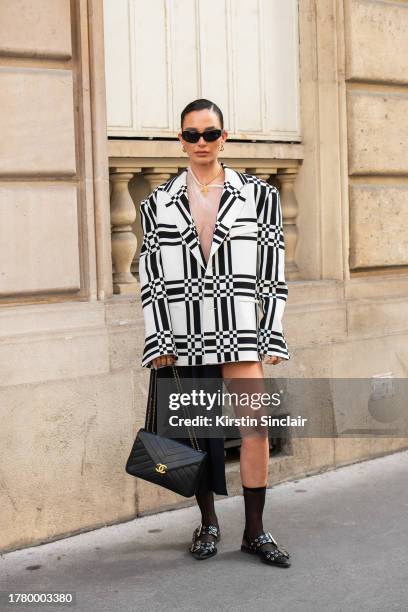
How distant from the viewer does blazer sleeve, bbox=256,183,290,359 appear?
506cm

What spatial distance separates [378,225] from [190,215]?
251 cm

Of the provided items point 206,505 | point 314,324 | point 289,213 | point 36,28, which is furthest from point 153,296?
point 289,213

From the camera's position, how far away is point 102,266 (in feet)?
19.2

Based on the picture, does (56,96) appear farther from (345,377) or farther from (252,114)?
(345,377)

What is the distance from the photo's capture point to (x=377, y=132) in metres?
7.23

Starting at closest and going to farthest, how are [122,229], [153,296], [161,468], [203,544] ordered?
[161,468] < [153,296] < [203,544] < [122,229]

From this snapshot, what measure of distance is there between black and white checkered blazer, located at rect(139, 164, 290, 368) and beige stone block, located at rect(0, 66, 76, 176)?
28.1 inches

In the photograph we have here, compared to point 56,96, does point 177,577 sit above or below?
below

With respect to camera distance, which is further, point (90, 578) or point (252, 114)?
point (252, 114)

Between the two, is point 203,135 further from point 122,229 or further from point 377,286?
point 377,286

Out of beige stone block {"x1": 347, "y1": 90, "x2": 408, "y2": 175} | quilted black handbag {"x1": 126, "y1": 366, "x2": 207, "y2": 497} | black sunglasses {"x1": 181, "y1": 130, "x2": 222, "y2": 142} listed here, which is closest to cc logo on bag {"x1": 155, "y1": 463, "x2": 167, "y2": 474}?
quilted black handbag {"x1": 126, "y1": 366, "x2": 207, "y2": 497}

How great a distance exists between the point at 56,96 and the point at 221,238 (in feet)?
4.03

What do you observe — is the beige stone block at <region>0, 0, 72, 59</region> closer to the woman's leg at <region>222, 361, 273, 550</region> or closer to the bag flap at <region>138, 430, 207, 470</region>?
the woman's leg at <region>222, 361, 273, 550</region>

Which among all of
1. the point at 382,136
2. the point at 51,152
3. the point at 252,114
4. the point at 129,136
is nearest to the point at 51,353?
the point at 51,152
